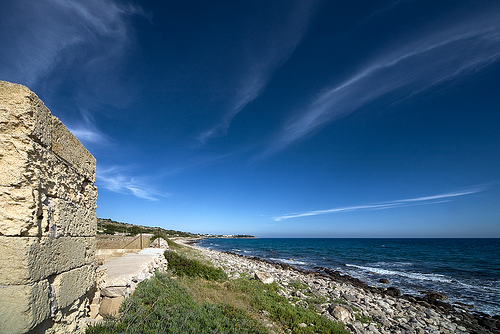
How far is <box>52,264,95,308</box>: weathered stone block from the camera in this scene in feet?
10.4

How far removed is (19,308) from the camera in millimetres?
2477

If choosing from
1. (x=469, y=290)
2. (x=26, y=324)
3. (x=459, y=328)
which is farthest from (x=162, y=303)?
(x=469, y=290)

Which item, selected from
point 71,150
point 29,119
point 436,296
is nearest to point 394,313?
point 436,296

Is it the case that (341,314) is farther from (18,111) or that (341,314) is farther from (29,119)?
(18,111)

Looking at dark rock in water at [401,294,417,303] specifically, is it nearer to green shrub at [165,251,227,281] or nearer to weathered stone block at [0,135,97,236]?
green shrub at [165,251,227,281]

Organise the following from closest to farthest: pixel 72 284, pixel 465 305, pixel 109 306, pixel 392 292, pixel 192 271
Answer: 1. pixel 72 284
2. pixel 109 306
3. pixel 192 271
4. pixel 465 305
5. pixel 392 292

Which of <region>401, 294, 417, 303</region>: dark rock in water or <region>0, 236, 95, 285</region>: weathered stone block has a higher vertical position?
<region>0, 236, 95, 285</region>: weathered stone block

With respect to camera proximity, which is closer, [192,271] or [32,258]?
[32,258]

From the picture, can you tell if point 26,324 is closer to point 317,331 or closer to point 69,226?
point 69,226

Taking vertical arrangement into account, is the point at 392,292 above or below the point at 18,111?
below

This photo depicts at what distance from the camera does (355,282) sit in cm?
1753

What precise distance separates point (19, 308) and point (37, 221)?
932 millimetres

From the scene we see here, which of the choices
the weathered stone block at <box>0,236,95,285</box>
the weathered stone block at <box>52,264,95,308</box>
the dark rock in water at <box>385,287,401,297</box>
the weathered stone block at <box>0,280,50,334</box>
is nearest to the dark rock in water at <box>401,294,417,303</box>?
the dark rock in water at <box>385,287,401,297</box>

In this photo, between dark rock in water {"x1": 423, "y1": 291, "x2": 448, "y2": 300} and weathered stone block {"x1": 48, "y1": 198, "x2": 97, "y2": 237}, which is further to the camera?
dark rock in water {"x1": 423, "y1": 291, "x2": 448, "y2": 300}
